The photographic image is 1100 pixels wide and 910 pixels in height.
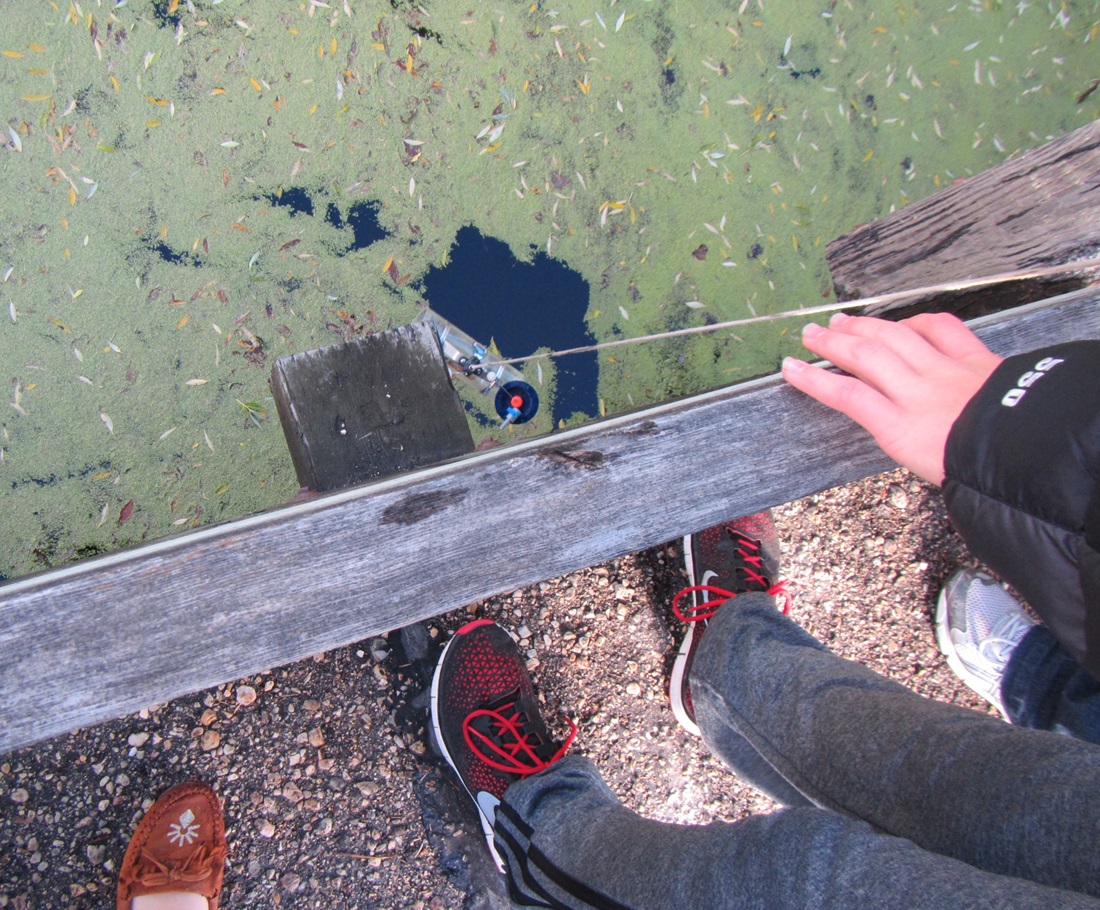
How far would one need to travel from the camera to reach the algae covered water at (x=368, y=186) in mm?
1734

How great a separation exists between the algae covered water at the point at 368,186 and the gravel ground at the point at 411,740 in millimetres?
528

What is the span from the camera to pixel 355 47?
6.03ft

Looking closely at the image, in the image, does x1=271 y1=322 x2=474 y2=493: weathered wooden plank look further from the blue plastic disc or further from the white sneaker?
the white sneaker

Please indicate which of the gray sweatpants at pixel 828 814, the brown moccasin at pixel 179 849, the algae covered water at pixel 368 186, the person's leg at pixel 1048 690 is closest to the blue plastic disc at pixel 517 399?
the algae covered water at pixel 368 186

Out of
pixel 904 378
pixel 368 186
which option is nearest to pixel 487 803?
pixel 904 378

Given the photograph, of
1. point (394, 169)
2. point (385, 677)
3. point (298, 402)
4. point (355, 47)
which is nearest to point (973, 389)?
point (298, 402)

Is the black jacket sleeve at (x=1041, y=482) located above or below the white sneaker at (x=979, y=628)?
above

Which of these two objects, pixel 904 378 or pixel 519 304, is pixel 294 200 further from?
pixel 904 378

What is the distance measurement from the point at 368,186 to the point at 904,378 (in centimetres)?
149

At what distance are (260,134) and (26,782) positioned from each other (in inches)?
65.9

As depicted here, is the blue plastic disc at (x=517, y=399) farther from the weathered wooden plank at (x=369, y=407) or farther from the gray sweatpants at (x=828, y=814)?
the gray sweatpants at (x=828, y=814)

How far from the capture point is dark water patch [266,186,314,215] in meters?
1.82

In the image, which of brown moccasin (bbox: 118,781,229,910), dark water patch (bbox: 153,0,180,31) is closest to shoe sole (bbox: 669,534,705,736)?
brown moccasin (bbox: 118,781,229,910)

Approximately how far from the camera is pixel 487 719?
1.54 meters
